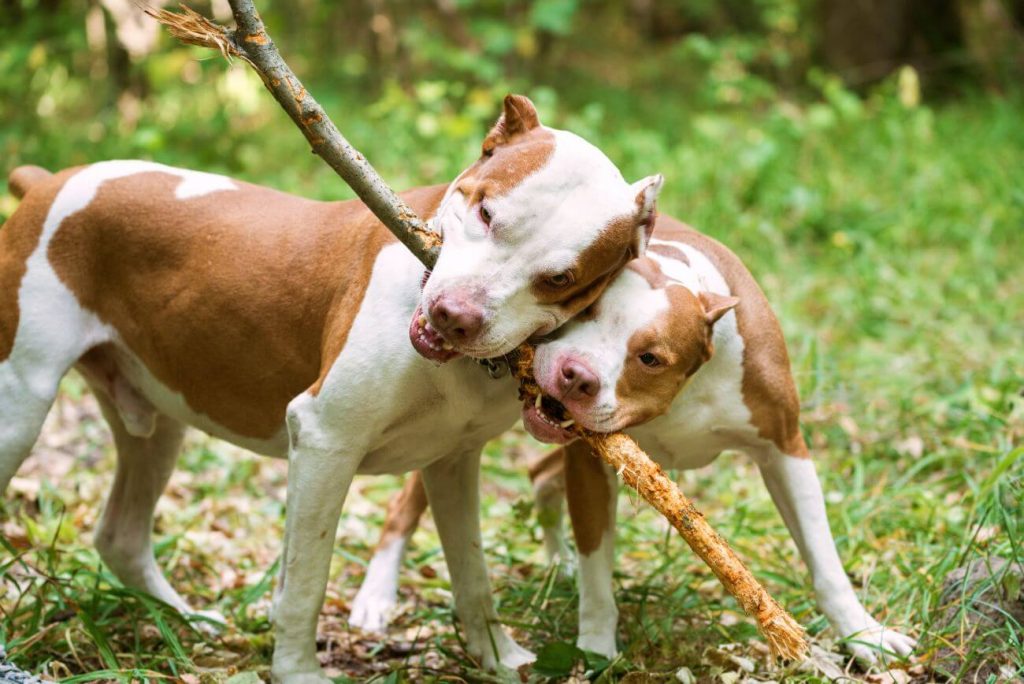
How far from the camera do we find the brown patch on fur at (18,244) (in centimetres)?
343

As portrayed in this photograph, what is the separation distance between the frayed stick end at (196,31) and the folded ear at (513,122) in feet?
2.12

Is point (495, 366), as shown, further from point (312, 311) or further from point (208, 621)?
point (208, 621)

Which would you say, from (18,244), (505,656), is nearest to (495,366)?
(505,656)

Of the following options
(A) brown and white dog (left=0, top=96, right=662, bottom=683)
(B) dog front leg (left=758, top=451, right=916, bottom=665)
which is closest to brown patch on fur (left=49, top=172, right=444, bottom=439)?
(A) brown and white dog (left=0, top=96, right=662, bottom=683)

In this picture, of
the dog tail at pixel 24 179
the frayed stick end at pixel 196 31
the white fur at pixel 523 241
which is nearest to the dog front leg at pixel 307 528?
the white fur at pixel 523 241

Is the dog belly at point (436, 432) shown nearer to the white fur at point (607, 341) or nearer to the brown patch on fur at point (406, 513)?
the white fur at point (607, 341)

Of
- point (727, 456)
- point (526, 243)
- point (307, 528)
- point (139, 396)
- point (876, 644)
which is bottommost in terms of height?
point (727, 456)

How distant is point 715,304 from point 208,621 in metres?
1.99

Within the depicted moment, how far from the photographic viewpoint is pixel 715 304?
329 cm

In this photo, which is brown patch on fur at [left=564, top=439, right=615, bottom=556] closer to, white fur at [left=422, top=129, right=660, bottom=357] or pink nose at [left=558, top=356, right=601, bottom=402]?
pink nose at [left=558, top=356, right=601, bottom=402]

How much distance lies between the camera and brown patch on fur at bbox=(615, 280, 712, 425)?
3.08 m

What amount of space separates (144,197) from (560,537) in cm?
199

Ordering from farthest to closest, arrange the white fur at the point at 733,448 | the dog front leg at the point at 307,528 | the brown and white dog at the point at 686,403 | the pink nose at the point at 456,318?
the white fur at the point at 733,448, the dog front leg at the point at 307,528, the brown and white dog at the point at 686,403, the pink nose at the point at 456,318

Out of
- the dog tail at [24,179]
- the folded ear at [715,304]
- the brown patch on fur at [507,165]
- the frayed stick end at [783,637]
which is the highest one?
the brown patch on fur at [507,165]
